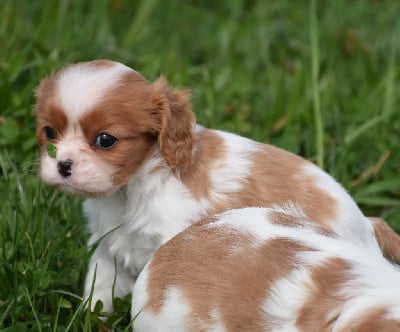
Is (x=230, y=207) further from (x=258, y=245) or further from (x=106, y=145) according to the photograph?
(x=258, y=245)

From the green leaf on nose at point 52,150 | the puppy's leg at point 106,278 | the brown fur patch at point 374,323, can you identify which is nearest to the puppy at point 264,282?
the brown fur patch at point 374,323

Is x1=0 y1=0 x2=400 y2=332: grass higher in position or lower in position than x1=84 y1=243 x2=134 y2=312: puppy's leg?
higher

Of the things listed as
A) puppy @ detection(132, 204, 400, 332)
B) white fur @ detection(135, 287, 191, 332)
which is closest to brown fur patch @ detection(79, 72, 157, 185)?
puppy @ detection(132, 204, 400, 332)

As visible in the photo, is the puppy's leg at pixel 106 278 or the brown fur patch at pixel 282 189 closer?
the brown fur patch at pixel 282 189

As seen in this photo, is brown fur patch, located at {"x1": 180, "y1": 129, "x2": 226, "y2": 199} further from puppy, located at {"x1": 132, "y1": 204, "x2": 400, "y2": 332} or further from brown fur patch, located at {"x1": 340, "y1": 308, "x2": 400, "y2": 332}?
brown fur patch, located at {"x1": 340, "y1": 308, "x2": 400, "y2": 332}

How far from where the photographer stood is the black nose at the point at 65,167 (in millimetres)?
4160

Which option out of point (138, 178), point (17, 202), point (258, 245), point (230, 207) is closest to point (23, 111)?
point (17, 202)

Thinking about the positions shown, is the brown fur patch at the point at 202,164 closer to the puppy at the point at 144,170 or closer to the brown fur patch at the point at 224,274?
the puppy at the point at 144,170

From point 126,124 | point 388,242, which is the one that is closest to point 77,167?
point 126,124

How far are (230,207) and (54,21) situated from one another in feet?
10.7

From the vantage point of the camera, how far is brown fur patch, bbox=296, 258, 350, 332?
3.14 meters

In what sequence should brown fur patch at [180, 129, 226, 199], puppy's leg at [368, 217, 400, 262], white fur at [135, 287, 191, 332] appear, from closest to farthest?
white fur at [135, 287, 191, 332] < brown fur patch at [180, 129, 226, 199] < puppy's leg at [368, 217, 400, 262]

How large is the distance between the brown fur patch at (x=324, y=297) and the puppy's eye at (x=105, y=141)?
1288mm

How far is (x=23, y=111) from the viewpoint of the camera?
18.8 ft
